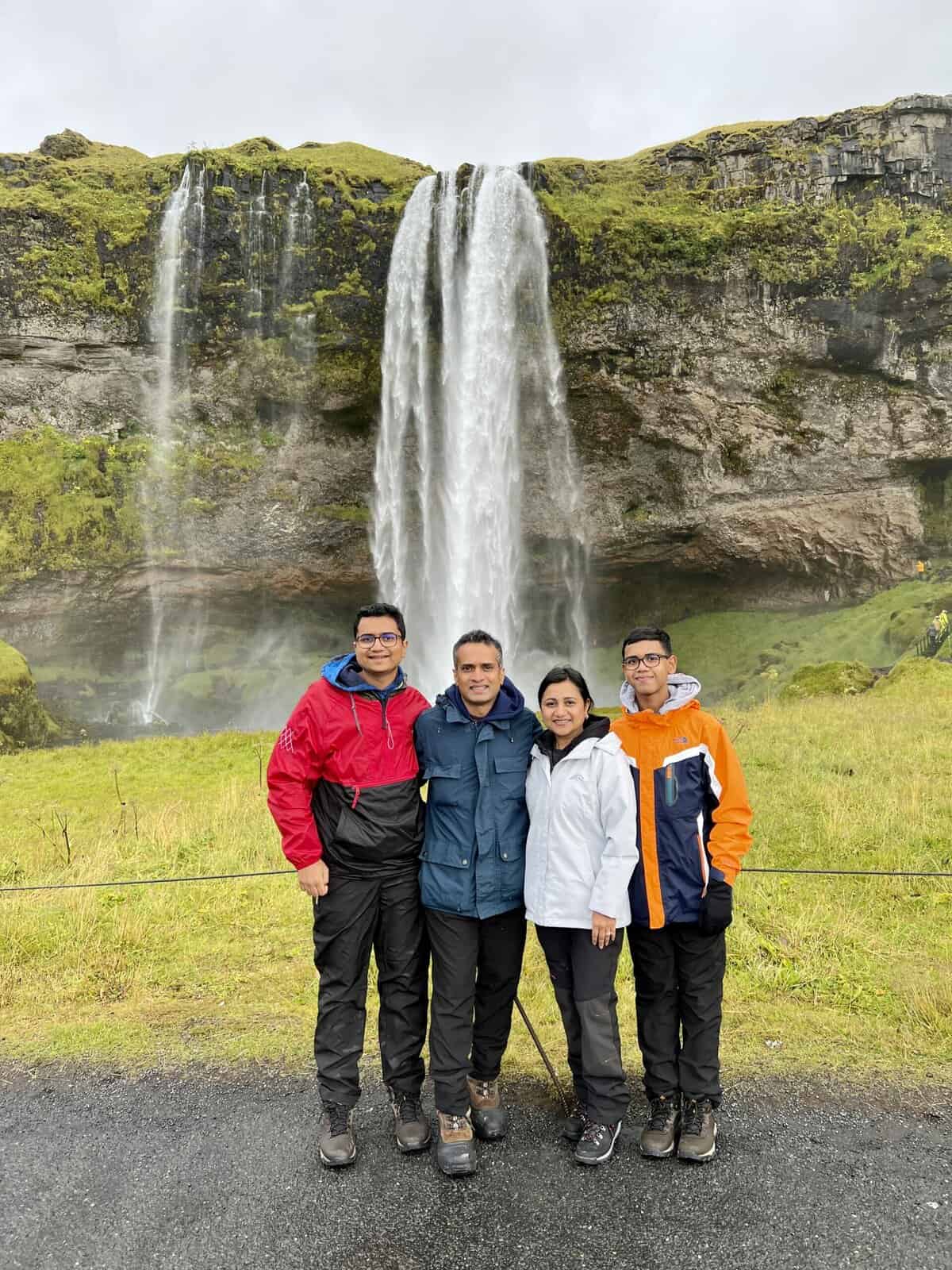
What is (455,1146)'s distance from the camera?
363 centimetres

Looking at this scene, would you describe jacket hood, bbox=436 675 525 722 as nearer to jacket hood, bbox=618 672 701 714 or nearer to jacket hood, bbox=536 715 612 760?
jacket hood, bbox=536 715 612 760

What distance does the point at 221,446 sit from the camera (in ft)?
89.6

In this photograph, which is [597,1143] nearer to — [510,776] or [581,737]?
[510,776]

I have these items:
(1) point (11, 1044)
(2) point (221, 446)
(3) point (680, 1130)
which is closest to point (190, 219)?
(2) point (221, 446)

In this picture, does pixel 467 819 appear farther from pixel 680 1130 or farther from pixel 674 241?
pixel 674 241

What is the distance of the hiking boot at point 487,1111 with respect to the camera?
12.6ft

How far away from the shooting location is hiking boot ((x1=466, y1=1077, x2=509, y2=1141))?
12.6 ft

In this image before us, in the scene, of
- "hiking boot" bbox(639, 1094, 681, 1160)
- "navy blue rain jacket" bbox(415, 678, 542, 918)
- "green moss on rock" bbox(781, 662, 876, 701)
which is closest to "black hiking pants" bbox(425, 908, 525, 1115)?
"navy blue rain jacket" bbox(415, 678, 542, 918)

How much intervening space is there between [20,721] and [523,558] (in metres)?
16.5

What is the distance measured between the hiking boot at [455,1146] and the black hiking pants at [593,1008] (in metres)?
0.57

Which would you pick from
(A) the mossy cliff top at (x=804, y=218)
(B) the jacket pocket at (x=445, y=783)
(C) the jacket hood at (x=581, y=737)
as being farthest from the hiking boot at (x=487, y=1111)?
(A) the mossy cliff top at (x=804, y=218)

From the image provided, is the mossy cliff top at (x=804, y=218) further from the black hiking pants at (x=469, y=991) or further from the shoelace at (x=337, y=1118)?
the shoelace at (x=337, y=1118)

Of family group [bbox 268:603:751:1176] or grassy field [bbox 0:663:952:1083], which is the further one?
grassy field [bbox 0:663:952:1083]

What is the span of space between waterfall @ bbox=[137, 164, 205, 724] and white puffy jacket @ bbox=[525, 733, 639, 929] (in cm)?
2592
